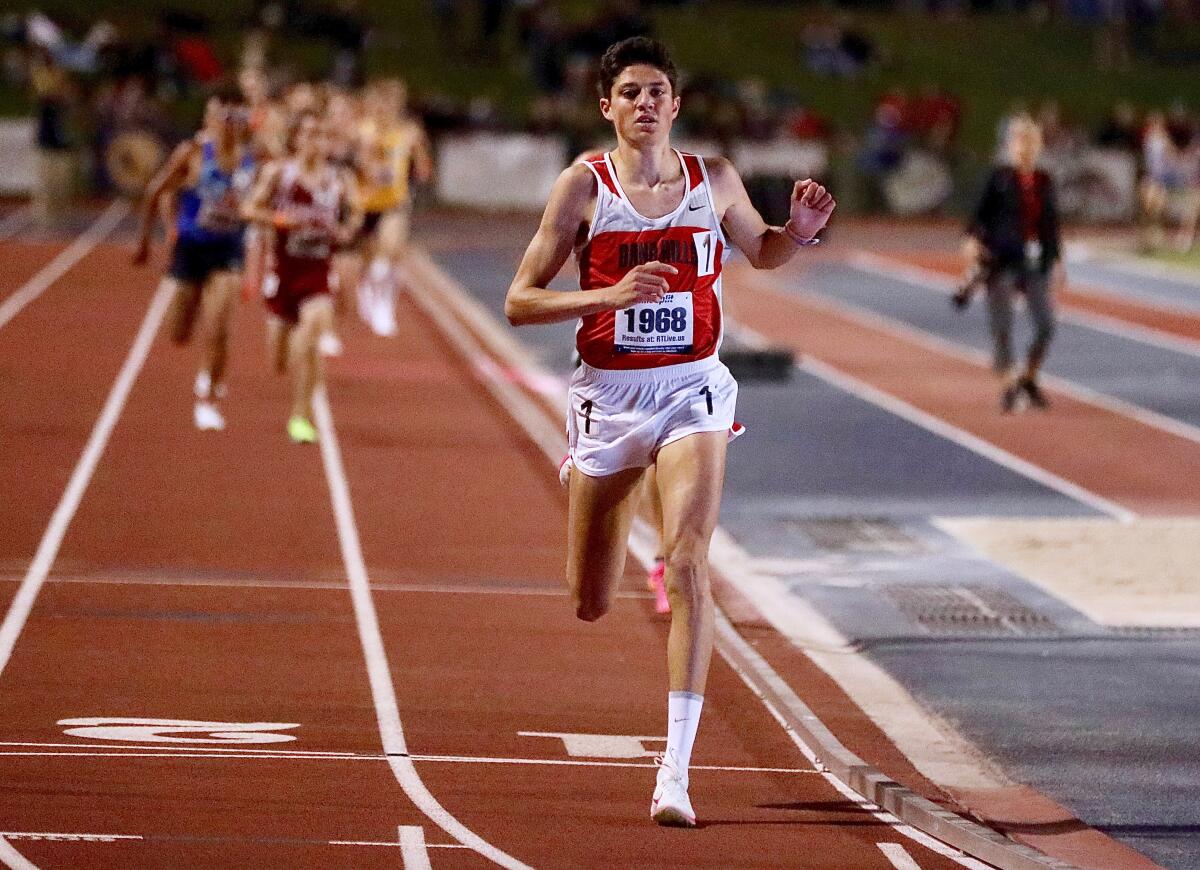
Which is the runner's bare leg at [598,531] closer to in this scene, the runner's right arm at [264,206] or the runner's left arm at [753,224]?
the runner's left arm at [753,224]

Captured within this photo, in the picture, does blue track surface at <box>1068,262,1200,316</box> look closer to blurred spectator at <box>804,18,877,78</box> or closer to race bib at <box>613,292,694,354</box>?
blurred spectator at <box>804,18,877,78</box>

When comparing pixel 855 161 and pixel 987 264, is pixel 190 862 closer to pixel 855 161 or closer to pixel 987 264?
pixel 987 264

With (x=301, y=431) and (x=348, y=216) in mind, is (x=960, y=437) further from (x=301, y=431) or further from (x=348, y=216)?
(x=301, y=431)

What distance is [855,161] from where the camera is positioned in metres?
47.2

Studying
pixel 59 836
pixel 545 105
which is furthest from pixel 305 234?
pixel 545 105

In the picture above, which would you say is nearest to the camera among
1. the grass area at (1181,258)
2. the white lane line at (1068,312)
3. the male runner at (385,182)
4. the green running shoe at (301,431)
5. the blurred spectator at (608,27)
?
the green running shoe at (301,431)

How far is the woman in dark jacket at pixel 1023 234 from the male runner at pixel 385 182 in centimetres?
695

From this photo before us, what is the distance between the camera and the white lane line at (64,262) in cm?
2653

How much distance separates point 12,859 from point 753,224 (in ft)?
9.29

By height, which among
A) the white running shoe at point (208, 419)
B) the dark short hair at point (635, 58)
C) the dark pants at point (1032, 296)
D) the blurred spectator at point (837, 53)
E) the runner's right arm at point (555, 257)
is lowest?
the blurred spectator at point (837, 53)

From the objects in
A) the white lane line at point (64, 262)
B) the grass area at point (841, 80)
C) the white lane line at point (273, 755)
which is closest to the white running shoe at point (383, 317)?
the white lane line at point (64, 262)

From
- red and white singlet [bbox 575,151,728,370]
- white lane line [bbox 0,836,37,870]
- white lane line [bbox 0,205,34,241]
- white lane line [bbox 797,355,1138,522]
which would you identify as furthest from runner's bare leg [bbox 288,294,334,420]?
white lane line [bbox 0,205,34,241]

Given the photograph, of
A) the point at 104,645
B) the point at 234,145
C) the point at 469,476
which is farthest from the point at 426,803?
the point at 234,145

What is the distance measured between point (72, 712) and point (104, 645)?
130 cm
